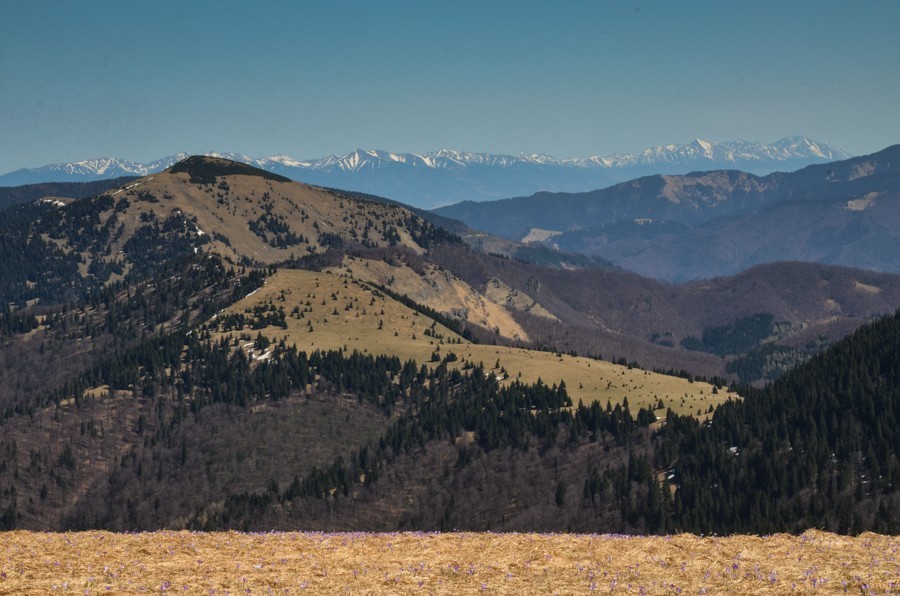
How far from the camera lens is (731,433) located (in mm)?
189625

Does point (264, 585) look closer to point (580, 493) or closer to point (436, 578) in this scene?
point (436, 578)

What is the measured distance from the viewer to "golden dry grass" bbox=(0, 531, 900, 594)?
37.7 m

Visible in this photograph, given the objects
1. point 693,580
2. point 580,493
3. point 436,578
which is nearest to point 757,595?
point 693,580

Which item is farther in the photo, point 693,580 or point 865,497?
point 865,497

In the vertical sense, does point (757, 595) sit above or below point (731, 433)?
above

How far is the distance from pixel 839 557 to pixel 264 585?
24593mm

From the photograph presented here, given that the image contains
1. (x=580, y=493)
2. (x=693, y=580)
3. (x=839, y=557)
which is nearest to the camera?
(x=693, y=580)

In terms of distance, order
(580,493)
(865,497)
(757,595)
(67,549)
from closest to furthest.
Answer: (757,595), (67,549), (865,497), (580,493)

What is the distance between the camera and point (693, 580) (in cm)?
3881

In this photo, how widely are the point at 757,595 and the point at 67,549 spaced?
3055 cm

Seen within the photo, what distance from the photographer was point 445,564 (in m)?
42.4

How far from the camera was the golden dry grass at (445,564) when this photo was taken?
3766cm

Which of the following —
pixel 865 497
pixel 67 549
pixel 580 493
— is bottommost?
pixel 580 493

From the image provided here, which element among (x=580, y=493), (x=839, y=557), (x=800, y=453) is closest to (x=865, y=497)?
(x=800, y=453)
